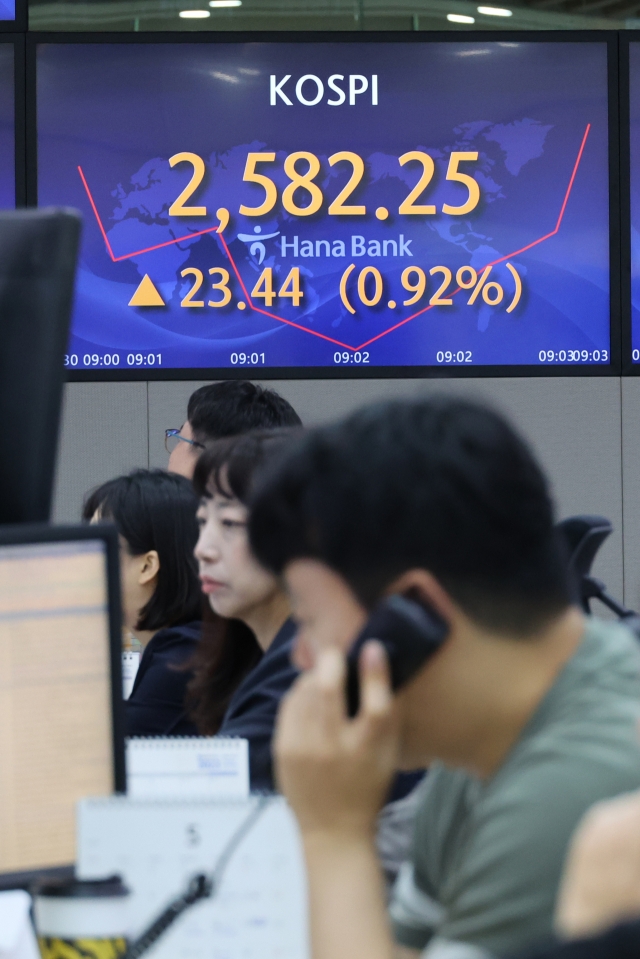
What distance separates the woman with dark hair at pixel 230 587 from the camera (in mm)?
1848

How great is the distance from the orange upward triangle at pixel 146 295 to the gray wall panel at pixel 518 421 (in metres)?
0.25

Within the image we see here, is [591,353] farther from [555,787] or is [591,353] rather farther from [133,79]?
[555,787]

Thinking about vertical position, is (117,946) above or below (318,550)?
below

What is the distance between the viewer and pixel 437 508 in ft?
2.44

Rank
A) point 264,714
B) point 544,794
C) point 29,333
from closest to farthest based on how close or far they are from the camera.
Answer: point 544,794 → point 29,333 → point 264,714

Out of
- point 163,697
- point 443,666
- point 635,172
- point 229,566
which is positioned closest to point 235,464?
point 229,566

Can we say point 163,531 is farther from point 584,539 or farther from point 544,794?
point 544,794

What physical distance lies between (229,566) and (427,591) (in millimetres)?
1139

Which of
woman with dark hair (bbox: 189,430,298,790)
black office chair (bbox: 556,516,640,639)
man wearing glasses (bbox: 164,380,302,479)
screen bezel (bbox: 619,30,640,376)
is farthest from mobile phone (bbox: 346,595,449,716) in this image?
screen bezel (bbox: 619,30,640,376)

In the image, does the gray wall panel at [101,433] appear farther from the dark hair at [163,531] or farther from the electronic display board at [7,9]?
the dark hair at [163,531]

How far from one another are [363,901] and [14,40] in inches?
135

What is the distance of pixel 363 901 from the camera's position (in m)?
0.78

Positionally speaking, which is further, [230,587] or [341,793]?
[230,587]

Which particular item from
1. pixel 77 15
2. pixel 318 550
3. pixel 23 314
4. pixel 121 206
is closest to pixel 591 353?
pixel 121 206
